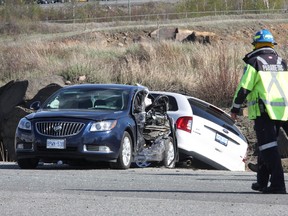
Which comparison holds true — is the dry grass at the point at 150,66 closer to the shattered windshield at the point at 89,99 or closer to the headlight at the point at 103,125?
the shattered windshield at the point at 89,99

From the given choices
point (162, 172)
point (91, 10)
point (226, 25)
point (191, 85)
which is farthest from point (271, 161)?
point (91, 10)

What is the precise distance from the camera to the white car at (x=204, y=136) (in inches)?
691

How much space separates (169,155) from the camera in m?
17.1

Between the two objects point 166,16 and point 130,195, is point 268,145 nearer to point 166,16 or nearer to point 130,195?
point 130,195

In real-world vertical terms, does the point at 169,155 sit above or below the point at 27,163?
below

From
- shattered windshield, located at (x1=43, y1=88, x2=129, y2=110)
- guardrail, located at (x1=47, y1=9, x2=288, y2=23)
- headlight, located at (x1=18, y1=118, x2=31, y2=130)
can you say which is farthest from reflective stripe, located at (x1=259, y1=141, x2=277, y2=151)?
guardrail, located at (x1=47, y1=9, x2=288, y2=23)

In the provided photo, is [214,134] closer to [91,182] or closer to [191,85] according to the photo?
Answer: [91,182]

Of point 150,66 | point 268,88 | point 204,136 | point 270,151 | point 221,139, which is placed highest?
point 268,88

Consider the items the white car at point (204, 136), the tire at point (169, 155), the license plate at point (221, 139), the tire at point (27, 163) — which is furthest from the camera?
the license plate at point (221, 139)

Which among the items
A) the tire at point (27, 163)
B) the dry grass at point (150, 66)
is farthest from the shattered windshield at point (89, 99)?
the dry grass at point (150, 66)

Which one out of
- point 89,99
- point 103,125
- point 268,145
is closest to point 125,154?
point 103,125

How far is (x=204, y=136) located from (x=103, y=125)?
2.93 m

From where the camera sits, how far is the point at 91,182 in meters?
12.6

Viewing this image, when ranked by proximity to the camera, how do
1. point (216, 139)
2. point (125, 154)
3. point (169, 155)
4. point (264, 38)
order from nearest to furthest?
1. point (264, 38)
2. point (125, 154)
3. point (169, 155)
4. point (216, 139)
